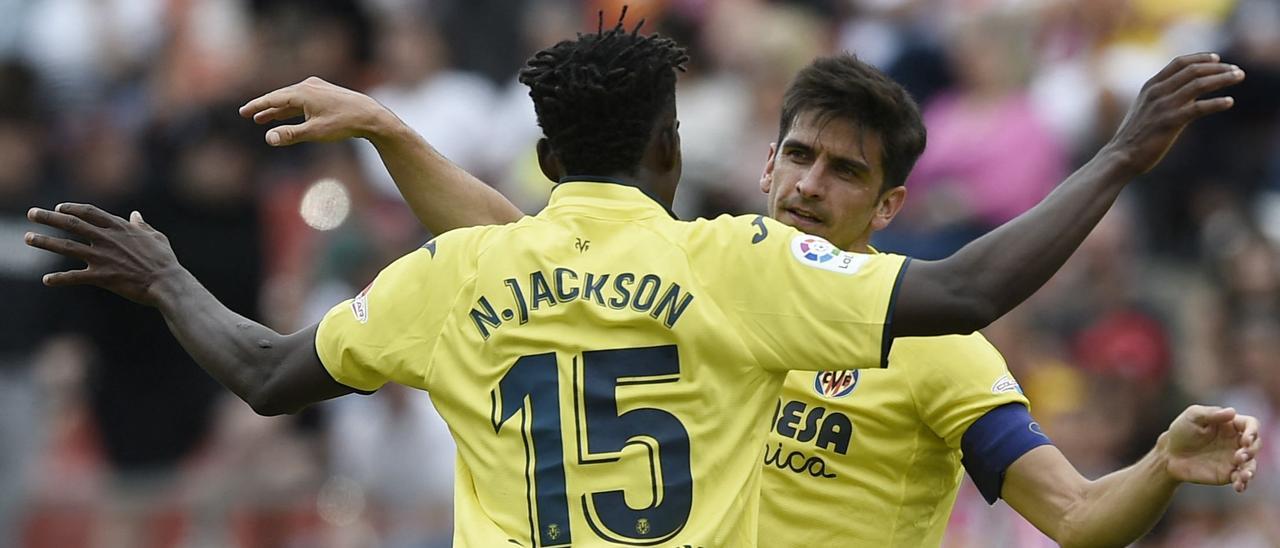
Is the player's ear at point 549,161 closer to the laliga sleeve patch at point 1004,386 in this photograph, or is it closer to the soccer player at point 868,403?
the soccer player at point 868,403

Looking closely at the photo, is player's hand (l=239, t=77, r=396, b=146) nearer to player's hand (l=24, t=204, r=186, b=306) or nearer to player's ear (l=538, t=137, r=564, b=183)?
player's hand (l=24, t=204, r=186, b=306)

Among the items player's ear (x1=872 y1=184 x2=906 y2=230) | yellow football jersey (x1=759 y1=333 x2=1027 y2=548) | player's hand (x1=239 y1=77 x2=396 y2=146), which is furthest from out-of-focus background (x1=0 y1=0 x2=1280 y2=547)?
player's hand (x1=239 y1=77 x2=396 y2=146)

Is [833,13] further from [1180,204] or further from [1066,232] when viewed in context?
[1066,232]

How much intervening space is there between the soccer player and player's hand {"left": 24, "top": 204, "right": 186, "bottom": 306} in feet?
1.56

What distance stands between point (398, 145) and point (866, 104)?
140cm

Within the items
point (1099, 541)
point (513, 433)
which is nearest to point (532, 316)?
point (513, 433)

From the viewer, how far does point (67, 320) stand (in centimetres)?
1122

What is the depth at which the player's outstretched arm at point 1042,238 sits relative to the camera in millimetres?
4848

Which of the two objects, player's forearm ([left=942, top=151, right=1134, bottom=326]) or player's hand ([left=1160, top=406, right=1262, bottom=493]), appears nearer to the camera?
player's forearm ([left=942, top=151, right=1134, bottom=326])

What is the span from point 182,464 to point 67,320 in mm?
1010

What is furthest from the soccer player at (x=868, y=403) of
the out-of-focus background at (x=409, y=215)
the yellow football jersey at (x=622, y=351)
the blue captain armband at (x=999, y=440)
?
the out-of-focus background at (x=409, y=215)

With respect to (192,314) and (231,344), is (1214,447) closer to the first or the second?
(231,344)

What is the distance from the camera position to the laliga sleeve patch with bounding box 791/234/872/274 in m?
4.92

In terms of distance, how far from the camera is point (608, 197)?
5102 millimetres
